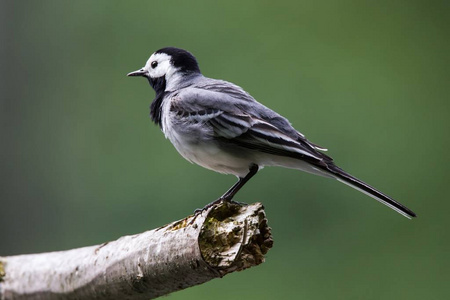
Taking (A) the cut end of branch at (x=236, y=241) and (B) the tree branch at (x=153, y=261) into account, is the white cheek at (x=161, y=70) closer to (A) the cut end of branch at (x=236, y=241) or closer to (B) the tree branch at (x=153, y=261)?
(B) the tree branch at (x=153, y=261)

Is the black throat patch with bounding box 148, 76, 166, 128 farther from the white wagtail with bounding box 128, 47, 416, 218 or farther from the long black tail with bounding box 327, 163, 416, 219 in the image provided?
the long black tail with bounding box 327, 163, 416, 219

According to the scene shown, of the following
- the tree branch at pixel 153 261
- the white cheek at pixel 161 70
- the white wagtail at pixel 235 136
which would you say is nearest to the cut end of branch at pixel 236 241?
the tree branch at pixel 153 261

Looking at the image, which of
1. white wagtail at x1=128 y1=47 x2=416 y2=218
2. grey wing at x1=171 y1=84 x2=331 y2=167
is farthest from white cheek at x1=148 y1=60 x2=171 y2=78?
grey wing at x1=171 y1=84 x2=331 y2=167

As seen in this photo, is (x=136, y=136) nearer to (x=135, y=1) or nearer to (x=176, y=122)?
(x=135, y=1)

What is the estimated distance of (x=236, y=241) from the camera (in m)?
1.78

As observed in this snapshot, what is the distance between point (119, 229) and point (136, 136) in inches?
25.3

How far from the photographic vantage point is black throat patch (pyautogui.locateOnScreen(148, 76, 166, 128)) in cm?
259

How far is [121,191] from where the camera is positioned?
165 inches

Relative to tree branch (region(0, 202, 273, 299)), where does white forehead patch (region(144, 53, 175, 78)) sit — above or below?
above

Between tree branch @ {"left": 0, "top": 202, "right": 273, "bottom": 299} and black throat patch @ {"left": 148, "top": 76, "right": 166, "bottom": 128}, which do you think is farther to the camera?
black throat patch @ {"left": 148, "top": 76, "right": 166, "bottom": 128}

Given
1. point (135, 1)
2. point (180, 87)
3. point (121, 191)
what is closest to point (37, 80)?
point (135, 1)

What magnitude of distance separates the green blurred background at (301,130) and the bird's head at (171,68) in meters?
1.23

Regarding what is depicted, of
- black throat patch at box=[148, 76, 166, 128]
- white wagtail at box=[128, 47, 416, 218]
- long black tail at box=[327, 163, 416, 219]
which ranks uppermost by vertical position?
black throat patch at box=[148, 76, 166, 128]

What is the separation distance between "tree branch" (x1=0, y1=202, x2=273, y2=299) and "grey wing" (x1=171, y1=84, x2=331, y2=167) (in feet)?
1.16
